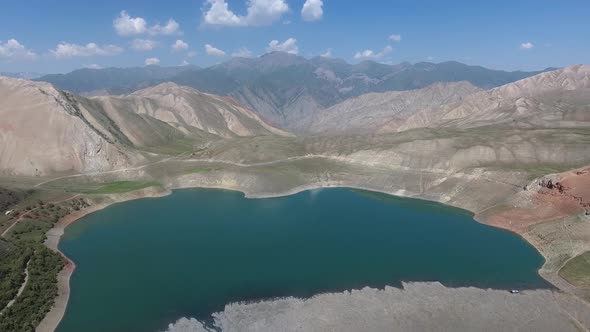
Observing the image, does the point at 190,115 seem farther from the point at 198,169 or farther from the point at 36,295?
the point at 36,295

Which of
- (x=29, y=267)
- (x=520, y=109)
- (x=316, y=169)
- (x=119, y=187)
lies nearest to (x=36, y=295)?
(x=29, y=267)

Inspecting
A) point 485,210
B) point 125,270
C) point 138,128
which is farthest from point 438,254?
point 138,128

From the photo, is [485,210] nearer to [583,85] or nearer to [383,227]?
[383,227]

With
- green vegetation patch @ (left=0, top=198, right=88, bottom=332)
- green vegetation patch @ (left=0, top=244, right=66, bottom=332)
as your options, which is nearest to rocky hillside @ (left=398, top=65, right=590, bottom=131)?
green vegetation patch @ (left=0, top=198, right=88, bottom=332)

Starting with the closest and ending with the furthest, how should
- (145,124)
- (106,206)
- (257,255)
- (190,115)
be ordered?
(257,255), (106,206), (145,124), (190,115)

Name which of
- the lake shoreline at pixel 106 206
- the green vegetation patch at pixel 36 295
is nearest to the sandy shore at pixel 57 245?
the lake shoreline at pixel 106 206

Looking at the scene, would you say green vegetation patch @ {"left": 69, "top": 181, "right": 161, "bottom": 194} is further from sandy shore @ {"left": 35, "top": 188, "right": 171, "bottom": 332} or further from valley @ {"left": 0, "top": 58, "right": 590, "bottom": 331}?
sandy shore @ {"left": 35, "top": 188, "right": 171, "bottom": 332}

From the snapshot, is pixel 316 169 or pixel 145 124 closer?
pixel 316 169
